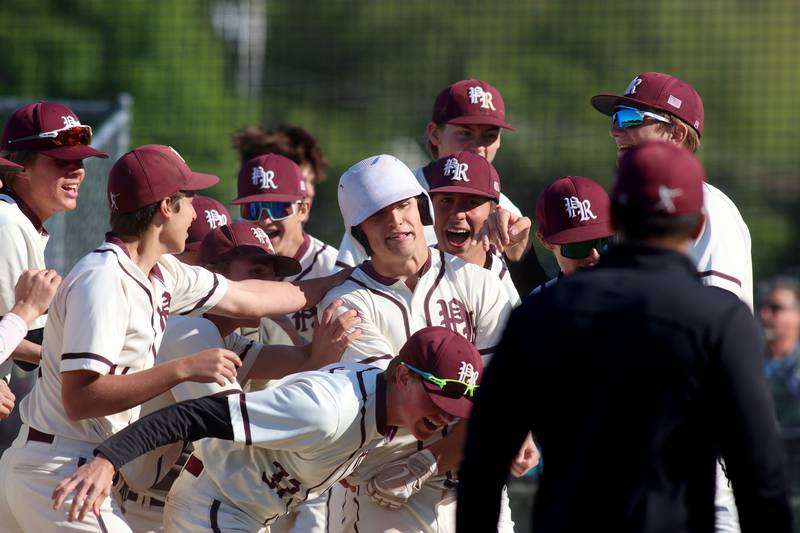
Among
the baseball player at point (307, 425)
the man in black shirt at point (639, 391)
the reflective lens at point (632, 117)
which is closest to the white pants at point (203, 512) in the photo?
the baseball player at point (307, 425)

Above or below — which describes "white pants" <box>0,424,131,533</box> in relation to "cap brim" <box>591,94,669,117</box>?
below

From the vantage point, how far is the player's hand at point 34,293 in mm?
4066

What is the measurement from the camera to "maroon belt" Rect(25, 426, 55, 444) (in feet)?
13.2

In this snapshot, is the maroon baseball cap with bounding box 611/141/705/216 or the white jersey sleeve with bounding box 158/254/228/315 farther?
the white jersey sleeve with bounding box 158/254/228/315

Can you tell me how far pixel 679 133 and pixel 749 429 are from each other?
1964mm

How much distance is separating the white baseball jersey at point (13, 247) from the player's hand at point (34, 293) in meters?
0.34

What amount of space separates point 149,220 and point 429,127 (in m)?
2.08

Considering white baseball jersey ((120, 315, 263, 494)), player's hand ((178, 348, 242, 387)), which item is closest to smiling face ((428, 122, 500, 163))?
white baseball jersey ((120, 315, 263, 494))

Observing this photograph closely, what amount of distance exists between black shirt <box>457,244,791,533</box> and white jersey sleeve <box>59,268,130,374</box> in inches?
55.3

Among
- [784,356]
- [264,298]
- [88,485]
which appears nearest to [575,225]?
[264,298]

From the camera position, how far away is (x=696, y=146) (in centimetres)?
454

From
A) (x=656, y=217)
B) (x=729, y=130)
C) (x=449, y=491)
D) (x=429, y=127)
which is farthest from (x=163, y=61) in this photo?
(x=656, y=217)

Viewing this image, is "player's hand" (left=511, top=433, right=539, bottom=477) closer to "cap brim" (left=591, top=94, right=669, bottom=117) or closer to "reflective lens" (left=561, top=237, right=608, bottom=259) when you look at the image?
"reflective lens" (left=561, top=237, right=608, bottom=259)

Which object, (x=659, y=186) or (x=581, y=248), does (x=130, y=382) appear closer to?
(x=581, y=248)
